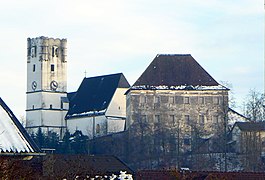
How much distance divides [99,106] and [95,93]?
408cm

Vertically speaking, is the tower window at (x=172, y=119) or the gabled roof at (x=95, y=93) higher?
the gabled roof at (x=95, y=93)

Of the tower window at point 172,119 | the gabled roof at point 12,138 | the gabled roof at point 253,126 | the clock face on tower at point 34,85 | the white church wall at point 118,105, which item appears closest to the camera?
the gabled roof at point 12,138

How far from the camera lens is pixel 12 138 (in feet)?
56.1

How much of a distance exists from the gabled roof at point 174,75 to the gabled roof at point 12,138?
79.3 metres

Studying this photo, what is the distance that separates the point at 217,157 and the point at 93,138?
57.4 ft

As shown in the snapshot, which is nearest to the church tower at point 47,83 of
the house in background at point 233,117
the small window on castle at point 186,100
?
the small window on castle at point 186,100

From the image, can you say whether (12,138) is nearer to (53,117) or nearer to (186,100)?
(186,100)

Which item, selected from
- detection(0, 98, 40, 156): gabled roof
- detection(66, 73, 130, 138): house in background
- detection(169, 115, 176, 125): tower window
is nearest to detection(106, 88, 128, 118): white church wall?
detection(66, 73, 130, 138): house in background

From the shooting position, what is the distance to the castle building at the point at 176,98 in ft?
313

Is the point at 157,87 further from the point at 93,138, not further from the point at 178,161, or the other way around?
the point at 178,161

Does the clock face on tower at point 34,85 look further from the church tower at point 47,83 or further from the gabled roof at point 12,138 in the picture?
the gabled roof at point 12,138

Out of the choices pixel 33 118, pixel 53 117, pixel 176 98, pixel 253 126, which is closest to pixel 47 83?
pixel 53 117

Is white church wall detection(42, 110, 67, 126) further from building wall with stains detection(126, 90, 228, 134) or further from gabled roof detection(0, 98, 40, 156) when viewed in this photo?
gabled roof detection(0, 98, 40, 156)

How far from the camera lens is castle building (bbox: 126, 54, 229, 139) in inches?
3750
